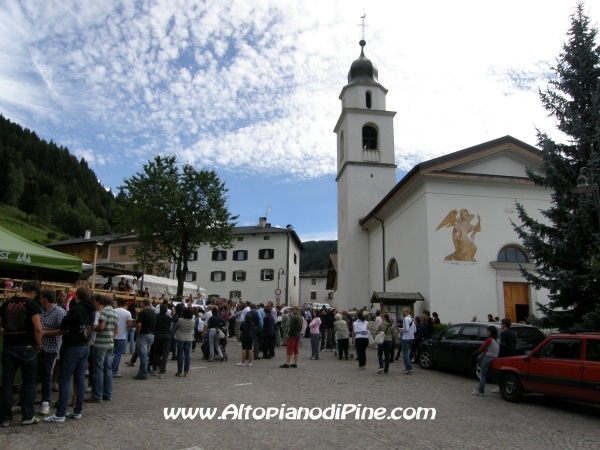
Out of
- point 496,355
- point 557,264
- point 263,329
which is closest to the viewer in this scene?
point 496,355

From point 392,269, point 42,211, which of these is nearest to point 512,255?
point 392,269

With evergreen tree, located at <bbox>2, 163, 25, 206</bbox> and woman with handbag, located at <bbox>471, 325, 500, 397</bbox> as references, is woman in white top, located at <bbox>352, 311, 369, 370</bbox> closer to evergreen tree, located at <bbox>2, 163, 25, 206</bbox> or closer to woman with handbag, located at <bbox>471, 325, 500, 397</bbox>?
woman with handbag, located at <bbox>471, 325, 500, 397</bbox>

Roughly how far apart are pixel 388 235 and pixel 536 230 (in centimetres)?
1514

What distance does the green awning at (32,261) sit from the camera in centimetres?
774

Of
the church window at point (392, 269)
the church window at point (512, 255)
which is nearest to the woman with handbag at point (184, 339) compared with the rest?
the church window at point (512, 255)

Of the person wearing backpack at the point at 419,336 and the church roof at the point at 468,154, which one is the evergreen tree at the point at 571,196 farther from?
the church roof at the point at 468,154

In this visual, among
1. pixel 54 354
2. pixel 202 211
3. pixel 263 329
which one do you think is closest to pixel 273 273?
pixel 202 211

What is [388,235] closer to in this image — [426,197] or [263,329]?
[426,197]

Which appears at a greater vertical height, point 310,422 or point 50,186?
point 50,186

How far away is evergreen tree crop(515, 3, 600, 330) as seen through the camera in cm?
1287

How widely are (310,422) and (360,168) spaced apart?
2997 cm

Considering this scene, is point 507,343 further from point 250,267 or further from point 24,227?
point 24,227

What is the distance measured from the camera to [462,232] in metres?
22.1

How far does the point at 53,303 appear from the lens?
6910 millimetres
